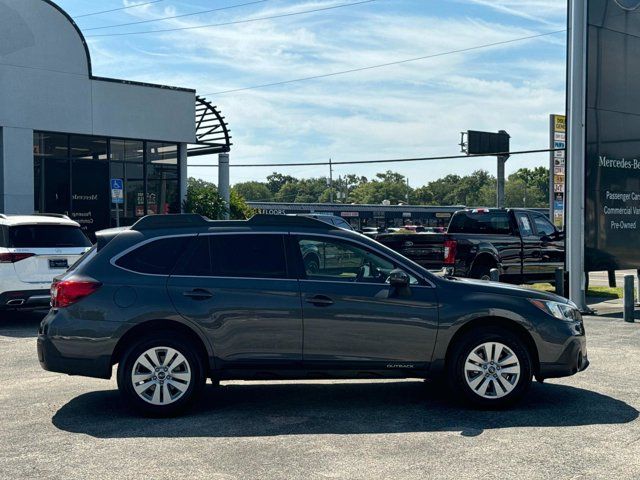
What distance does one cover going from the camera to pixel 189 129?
2727 centimetres

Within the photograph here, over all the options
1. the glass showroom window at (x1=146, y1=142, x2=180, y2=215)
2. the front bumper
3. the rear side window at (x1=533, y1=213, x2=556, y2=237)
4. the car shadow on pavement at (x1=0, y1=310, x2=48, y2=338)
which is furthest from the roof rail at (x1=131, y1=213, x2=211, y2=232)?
the glass showroom window at (x1=146, y1=142, x2=180, y2=215)

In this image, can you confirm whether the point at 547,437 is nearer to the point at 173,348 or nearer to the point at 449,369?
the point at 449,369

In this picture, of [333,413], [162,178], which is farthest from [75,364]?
[162,178]

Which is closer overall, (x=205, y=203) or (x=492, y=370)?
(x=492, y=370)

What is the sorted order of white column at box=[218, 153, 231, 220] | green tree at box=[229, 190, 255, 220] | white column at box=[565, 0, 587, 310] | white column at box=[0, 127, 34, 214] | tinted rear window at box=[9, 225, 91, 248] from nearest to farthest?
tinted rear window at box=[9, 225, 91, 248], white column at box=[565, 0, 587, 310], white column at box=[0, 127, 34, 214], white column at box=[218, 153, 231, 220], green tree at box=[229, 190, 255, 220]

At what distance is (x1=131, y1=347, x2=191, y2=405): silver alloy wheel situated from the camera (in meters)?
6.80

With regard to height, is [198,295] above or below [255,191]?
below

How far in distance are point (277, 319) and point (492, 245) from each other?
11.1m

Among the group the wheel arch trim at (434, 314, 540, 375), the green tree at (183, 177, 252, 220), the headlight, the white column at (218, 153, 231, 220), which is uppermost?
the white column at (218, 153, 231, 220)

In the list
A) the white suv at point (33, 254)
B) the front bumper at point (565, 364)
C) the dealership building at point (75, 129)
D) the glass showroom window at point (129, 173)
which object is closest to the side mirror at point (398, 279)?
the front bumper at point (565, 364)

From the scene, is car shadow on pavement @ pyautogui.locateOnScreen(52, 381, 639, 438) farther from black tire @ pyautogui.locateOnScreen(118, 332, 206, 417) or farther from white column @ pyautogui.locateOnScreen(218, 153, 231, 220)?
white column @ pyautogui.locateOnScreen(218, 153, 231, 220)

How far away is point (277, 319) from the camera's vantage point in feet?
22.8

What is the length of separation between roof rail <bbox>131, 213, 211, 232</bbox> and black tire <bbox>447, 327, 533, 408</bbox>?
262 centimetres

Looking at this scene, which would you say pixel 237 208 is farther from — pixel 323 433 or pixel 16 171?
pixel 323 433
